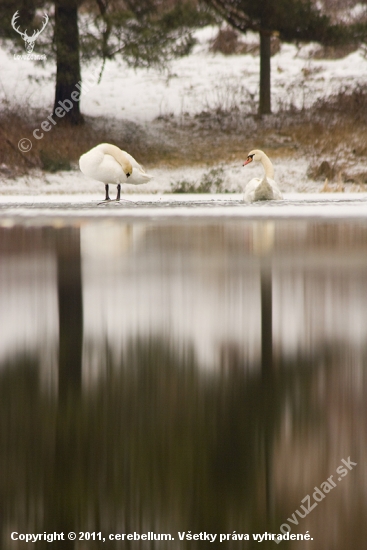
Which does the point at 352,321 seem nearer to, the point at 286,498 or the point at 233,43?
the point at 286,498

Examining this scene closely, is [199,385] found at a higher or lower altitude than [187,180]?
lower

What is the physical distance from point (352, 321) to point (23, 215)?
11.9m

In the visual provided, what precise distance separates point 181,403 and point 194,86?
3442 cm

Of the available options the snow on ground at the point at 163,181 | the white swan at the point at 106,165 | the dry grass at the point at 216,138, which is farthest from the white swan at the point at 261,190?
the dry grass at the point at 216,138

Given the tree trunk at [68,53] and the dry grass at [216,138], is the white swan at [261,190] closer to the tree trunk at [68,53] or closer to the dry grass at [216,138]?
the dry grass at [216,138]

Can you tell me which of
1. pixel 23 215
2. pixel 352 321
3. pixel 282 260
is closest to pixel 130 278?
pixel 282 260

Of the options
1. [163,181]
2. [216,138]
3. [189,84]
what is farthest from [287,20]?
[189,84]

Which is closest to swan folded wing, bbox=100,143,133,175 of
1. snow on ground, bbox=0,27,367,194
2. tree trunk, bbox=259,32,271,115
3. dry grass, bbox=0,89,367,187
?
snow on ground, bbox=0,27,367,194

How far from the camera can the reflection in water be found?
2.70m

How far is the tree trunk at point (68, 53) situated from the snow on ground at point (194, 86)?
567 mm

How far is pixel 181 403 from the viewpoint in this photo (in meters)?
3.85

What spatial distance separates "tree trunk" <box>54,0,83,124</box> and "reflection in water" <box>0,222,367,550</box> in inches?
857

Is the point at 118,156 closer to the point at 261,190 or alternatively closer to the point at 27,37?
the point at 261,190

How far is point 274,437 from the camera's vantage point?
3.35 metres
